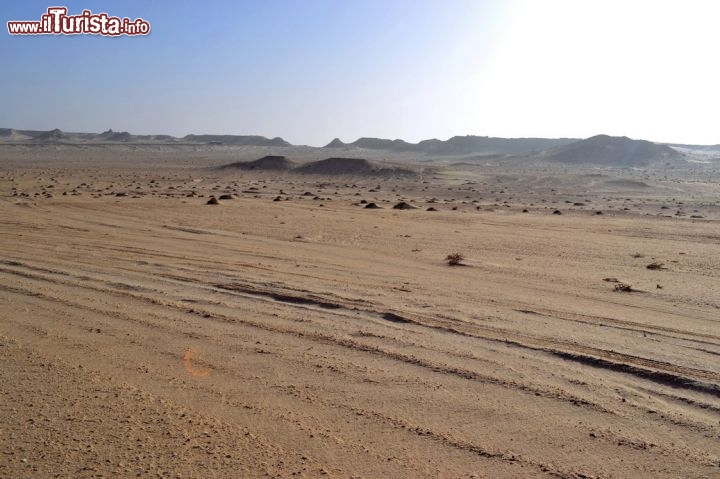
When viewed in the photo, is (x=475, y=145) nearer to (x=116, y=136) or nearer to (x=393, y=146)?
(x=393, y=146)

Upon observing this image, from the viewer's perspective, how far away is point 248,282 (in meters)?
11.5

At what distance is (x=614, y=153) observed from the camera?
383 ft

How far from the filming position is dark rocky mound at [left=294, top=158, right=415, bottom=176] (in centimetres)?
6925

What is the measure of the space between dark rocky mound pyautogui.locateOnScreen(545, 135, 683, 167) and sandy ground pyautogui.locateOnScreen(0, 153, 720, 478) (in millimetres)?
104706

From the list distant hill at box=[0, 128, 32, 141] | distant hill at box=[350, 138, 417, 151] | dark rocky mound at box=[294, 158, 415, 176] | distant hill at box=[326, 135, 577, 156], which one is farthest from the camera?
distant hill at box=[0, 128, 32, 141]

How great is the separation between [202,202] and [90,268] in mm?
20759

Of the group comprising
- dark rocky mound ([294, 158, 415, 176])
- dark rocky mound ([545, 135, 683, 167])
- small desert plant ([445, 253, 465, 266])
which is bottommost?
small desert plant ([445, 253, 465, 266])

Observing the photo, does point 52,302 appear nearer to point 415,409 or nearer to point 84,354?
point 84,354

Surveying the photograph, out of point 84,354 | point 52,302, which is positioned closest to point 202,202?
point 52,302

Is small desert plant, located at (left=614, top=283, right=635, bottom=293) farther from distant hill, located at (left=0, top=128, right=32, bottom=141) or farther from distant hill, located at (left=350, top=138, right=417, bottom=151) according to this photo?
distant hill, located at (left=0, top=128, right=32, bottom=141)

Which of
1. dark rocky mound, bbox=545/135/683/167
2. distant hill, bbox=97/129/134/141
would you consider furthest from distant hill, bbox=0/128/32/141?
dark rocky mound, bbox=545/135/683/167

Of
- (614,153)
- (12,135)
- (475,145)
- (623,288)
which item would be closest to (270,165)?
(623,288)

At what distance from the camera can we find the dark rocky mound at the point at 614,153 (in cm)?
11131

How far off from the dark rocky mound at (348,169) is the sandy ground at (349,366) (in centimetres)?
5380
